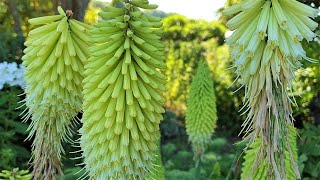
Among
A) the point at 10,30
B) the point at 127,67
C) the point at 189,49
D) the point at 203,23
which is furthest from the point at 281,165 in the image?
the point at 203,23

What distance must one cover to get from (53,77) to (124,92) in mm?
420

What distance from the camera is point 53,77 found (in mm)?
2439

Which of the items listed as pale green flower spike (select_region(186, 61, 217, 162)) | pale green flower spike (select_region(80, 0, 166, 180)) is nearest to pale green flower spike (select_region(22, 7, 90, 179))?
pale green flower spike (select_region(80, 0, 166, 180))

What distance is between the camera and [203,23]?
42.0 ft

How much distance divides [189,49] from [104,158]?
10.0 metres

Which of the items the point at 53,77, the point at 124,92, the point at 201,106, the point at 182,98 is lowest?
the point at 124,92

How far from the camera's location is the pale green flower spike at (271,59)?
195 cm

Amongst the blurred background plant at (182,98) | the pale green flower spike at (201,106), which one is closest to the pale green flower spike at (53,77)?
the blurred background plant at (182,98)

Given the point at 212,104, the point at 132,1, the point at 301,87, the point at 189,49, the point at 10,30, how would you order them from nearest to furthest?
the point at 132,1
the point at 212,104
the point at 301,87
the point at 10,30
the point at 189,49

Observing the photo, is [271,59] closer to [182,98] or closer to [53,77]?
[53,77]

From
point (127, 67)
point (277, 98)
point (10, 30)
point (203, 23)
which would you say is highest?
point (203, 23)

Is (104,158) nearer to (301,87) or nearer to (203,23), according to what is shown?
(301,87)

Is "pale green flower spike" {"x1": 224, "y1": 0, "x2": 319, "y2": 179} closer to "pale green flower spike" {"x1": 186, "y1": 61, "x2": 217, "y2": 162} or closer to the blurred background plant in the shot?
the blurred background plant

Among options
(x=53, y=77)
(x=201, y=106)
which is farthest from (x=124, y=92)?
(x=201, y=106)
